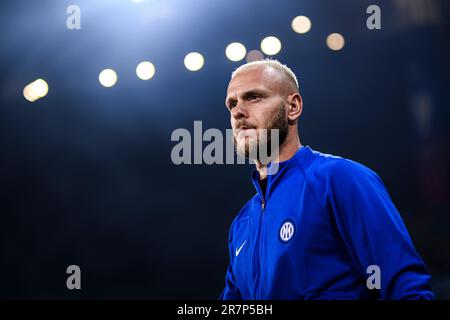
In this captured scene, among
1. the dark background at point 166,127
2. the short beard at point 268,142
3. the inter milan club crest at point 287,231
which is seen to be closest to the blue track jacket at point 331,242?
the inter milan club crest at point 287,231

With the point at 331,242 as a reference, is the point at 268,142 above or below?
above

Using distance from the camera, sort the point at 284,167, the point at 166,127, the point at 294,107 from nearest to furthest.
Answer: the point at 284,167 < the point at 294,107 < the point at 166,127

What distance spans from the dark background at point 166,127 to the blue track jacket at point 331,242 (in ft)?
6.27

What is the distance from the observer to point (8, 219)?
3.02 metres

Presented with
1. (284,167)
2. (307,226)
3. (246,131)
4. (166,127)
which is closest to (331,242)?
(307,226)

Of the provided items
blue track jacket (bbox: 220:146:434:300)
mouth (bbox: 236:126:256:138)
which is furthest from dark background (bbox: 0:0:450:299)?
blue track jacket (bbox: 220:146:434:300)

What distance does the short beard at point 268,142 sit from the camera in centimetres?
129

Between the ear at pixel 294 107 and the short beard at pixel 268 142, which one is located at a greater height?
the ear at pixel 294 107

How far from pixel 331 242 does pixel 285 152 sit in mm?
342

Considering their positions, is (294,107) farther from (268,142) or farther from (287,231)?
(287,231)

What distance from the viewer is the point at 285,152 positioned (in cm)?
131

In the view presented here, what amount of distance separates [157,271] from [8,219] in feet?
3.32

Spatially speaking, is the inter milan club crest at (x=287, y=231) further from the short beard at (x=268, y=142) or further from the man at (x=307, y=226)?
the short beard at (x=268, y=142)

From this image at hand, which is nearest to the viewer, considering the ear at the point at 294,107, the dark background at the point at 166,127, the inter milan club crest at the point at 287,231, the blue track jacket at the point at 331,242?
the blue track jacket at the point at 331,242
